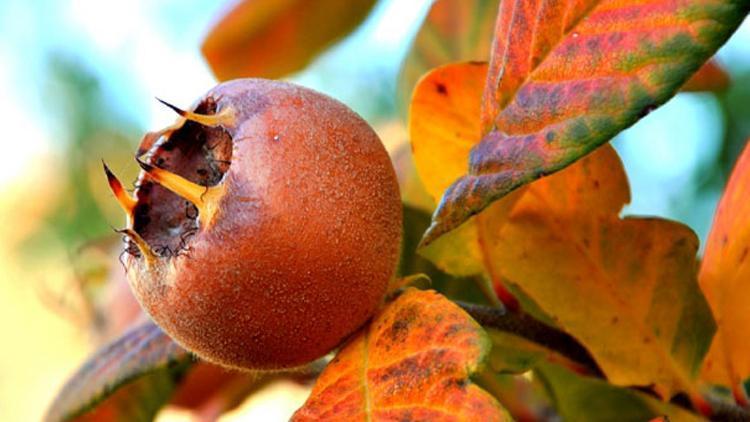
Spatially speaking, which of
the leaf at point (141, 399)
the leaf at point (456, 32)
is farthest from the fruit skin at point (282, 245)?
the leaf at point (456, 32)

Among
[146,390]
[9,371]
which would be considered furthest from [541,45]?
[9,371]

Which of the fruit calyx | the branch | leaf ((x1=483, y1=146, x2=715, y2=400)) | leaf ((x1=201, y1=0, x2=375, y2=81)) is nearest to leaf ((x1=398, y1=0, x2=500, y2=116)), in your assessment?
leaf ((x1=201, y1=0, x2=375, y2=81))

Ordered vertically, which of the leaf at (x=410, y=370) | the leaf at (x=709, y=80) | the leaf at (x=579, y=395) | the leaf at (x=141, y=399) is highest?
the leaf at (x=709, y=80)

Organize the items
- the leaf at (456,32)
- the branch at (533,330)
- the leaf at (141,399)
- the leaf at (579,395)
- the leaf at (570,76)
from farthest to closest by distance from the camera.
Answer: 1. the leaf at (456,32)
2. the leaf at (141,399)
3. the leaf at (579,395)
4. the branch at (533,330)
5. the leaf at (570,76)

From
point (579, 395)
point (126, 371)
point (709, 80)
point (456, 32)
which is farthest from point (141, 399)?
point (709, 80)

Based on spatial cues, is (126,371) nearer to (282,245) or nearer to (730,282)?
(282,245)

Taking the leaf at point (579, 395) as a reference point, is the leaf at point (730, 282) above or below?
above

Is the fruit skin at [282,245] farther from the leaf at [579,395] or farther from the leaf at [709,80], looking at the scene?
the leaf at [709,80]

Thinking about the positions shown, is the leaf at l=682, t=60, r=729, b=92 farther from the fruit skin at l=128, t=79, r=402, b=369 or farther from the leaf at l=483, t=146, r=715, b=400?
the fruit skin at l=128, t=79, r=402, b=369
